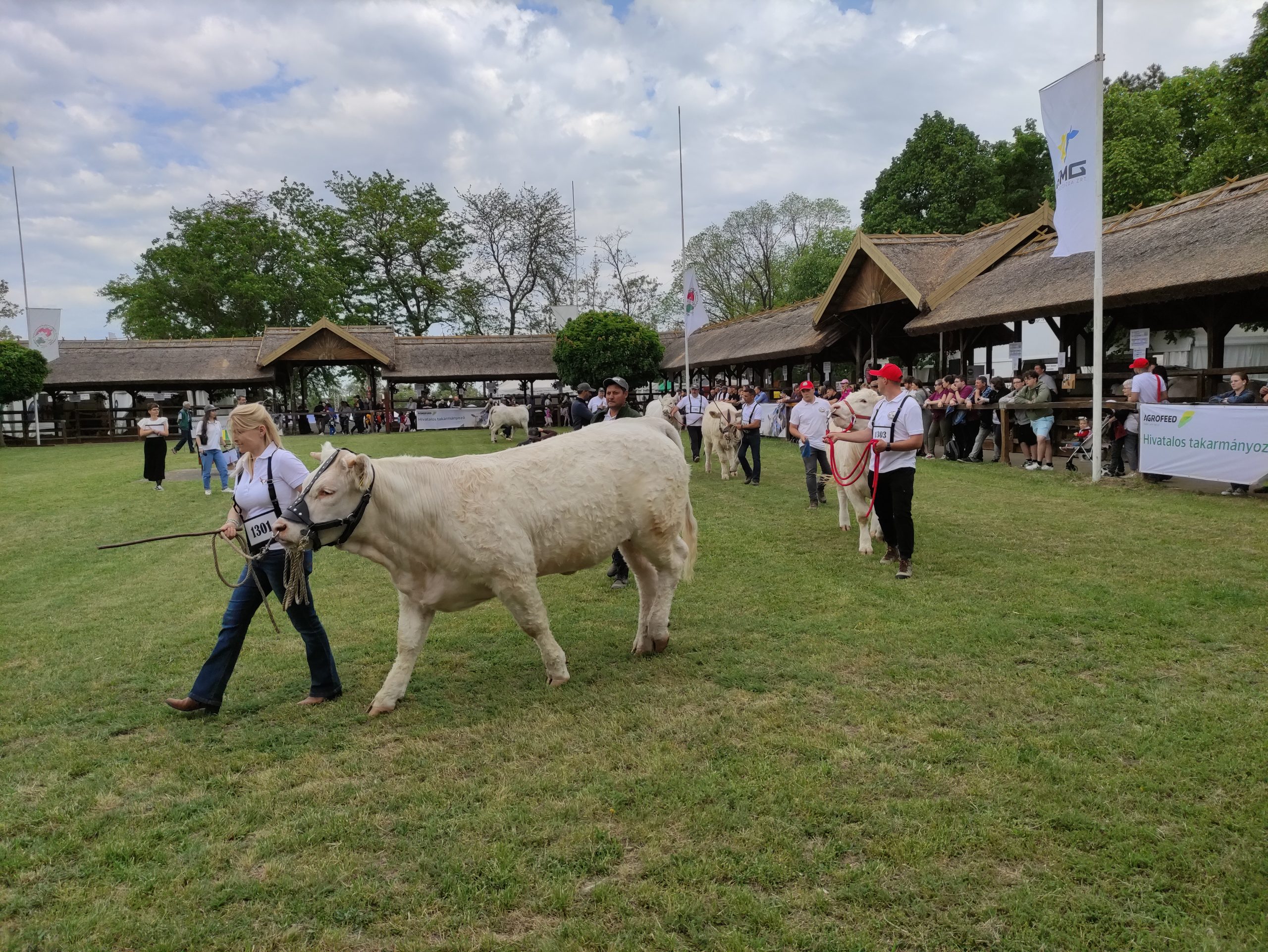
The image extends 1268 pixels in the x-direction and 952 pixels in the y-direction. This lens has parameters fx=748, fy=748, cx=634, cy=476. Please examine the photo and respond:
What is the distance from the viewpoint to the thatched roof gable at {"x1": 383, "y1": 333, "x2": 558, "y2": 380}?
40094mm

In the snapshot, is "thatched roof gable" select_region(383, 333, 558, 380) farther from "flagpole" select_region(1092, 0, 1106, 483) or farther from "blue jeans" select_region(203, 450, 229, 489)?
"flagpole" select_region(1092, 0, 1106, 483)

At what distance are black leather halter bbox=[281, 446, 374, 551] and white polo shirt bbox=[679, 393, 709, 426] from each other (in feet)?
41.7

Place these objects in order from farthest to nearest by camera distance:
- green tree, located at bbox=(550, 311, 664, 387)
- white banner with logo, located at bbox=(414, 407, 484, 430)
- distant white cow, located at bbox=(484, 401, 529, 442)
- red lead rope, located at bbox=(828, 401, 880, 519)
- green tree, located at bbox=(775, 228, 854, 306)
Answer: green tree, located at bbox=(775, 228, 854, 306) < white banner with logo, located at bbox=(414, 407, 484, 430) < green tree, located at bbox=(550, 311, 664, 387) < distant white cow, located at bbox=(484, 401, 529, 442) < red lead rope, located at bbox=(828, 401, 880, 519)

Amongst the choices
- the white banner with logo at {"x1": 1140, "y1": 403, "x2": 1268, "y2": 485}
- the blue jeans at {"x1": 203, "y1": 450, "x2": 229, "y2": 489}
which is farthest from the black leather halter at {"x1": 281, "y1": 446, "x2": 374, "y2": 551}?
the blue jeans at {"x1": 203, "y1": 450, "x2": 229, "y2": 489}

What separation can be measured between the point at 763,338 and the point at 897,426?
23.1 meters

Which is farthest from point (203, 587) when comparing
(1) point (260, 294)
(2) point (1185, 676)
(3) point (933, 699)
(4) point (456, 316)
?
(4) point (456, 316)

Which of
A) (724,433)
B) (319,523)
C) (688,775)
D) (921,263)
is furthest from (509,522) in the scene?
(921,263)

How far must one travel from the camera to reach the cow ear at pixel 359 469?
4.61m

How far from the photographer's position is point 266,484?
4.89m

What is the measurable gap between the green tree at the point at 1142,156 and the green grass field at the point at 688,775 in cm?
3067

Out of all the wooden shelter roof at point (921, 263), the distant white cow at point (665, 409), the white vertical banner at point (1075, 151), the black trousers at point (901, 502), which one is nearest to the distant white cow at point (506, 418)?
the wooden shelter roof at point (921, 263)

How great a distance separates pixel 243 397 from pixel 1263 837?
4425cm

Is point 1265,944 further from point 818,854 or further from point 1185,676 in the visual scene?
point 1185,676

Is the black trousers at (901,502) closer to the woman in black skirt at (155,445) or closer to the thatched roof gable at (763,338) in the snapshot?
the woman in black skirt at (155,445)
